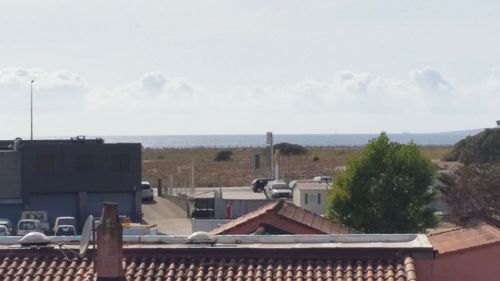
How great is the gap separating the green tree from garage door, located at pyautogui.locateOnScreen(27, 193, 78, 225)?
22080 mm

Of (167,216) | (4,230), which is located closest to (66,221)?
(4,230)

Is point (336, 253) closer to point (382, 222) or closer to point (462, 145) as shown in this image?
point (382, 222)

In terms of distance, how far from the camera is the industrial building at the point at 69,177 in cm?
5894

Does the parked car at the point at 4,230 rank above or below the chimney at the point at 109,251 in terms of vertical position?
below

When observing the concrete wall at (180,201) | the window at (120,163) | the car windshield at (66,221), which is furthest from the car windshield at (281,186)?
the car windshield at (66,221)

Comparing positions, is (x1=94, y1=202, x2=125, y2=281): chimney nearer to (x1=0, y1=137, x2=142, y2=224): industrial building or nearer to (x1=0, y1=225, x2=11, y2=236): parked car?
(x1=0, y1=225, x2=11, y2=236): parked car

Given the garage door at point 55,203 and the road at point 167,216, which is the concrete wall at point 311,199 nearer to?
the road at point 167,216

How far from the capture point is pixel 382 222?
41125 millimetres

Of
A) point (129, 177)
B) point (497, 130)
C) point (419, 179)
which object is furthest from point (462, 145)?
point (419, 179)

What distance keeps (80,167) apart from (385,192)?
2439cm

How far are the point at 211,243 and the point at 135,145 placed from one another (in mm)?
43232

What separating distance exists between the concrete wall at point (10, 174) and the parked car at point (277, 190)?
54.7ft

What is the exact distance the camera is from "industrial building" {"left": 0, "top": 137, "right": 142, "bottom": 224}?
58938 mm

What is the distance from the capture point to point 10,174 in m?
58.9
